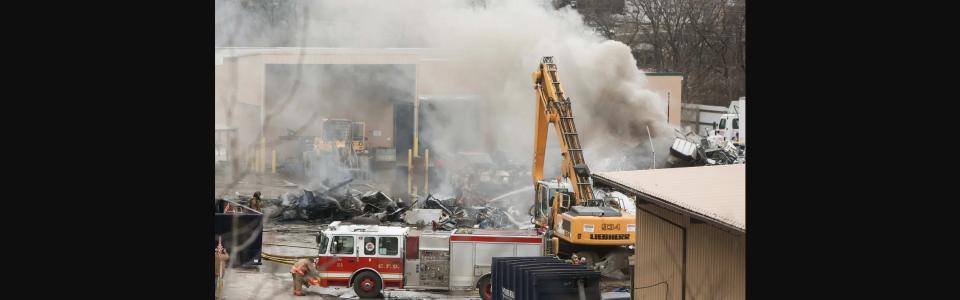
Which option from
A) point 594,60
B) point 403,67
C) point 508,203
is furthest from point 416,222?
point 594,60

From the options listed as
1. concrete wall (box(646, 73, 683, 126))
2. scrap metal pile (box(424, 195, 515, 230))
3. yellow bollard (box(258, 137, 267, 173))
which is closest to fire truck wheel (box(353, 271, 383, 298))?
scrap metal pile (box(424, 195, 515, 230))

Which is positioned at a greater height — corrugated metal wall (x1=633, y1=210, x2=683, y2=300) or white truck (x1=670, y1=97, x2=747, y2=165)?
white truck (x1=670, y1=97, x2=747, y2=165)

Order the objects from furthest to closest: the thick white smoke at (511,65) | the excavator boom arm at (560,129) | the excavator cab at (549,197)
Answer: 1. the thick white smoke at (511,65)
2. the excavator boom arm at (560,129)
3. the excavator cab at (549,197)

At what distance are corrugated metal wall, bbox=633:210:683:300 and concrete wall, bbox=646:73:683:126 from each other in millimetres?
11857

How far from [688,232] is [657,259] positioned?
1.63ft

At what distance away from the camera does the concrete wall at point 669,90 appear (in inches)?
706

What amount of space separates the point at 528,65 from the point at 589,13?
2.36 m

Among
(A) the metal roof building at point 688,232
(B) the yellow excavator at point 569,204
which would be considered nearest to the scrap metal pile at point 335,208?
(B) the yellow excavator at point 569,204

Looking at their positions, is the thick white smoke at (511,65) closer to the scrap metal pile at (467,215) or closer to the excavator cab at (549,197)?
the scrap metal pile at (467,215)

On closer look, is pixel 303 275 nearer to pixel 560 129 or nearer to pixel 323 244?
pixel 323 244

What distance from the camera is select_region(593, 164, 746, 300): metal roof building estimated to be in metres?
4.75

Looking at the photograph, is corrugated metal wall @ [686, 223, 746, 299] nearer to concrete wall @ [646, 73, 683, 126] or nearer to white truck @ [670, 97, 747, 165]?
white truck @ [670, 97, 747, 165]

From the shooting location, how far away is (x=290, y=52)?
48.2 ft

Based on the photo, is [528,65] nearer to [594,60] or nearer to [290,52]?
[594,60]
